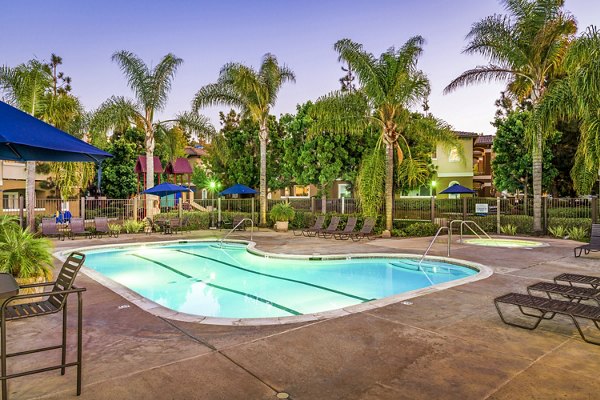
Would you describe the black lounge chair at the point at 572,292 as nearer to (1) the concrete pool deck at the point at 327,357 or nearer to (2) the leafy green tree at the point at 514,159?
(1) the concrete pool deck at the point at 327,357

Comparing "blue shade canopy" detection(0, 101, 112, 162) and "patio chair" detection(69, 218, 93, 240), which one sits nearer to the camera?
"blue shade canopy" detection(0, 101, 112, 162)

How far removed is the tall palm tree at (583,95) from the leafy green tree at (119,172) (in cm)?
2774

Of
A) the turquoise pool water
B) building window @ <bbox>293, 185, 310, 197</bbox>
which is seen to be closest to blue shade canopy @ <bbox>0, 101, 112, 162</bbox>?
the turquoise pool water

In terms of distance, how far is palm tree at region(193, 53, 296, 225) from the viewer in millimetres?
21656

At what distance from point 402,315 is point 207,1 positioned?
57.9 feet

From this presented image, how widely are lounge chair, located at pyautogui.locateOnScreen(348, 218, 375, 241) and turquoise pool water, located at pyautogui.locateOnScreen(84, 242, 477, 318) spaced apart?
4.47 m

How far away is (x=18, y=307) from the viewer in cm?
349

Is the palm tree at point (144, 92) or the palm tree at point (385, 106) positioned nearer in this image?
the palm tree at point (385, 106)

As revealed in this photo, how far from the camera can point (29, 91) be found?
18.3 m

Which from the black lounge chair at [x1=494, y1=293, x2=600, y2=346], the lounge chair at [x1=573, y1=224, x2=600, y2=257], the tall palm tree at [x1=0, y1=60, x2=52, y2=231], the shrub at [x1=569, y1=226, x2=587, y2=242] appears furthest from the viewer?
the tall palm tree at [x1=0, y1=60, x2=52, y2=231]

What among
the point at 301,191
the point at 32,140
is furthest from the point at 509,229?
the point at 301,191

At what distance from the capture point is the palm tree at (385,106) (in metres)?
17.5

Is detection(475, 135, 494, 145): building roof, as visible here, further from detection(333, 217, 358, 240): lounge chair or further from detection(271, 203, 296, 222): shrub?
detection(333, 217, 358, 240): lounge chair

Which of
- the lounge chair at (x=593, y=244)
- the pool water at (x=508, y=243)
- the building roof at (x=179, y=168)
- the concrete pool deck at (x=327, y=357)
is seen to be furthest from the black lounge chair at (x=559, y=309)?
the building roof at (x=179, y=168)
